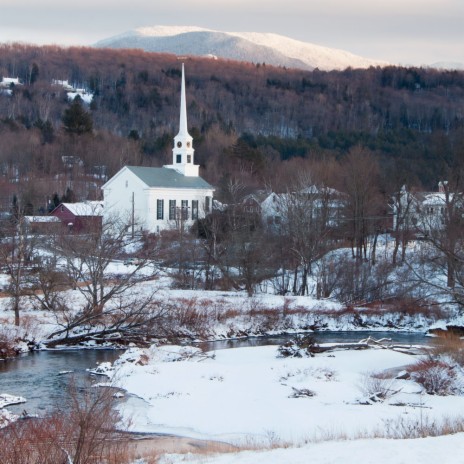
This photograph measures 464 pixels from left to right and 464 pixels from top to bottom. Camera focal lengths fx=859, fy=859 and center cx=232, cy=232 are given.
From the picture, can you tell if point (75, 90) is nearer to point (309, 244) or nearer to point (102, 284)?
point (309, 244)

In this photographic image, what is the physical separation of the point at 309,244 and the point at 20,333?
21.7 m

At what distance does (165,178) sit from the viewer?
71625 millimetres

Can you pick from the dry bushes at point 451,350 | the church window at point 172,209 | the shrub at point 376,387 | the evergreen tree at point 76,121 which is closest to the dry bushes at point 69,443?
the shrub at point 376,387

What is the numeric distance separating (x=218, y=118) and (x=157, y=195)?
67.5 m

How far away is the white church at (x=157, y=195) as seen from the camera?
6944 centimetres

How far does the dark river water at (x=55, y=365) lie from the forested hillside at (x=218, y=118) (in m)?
26.7

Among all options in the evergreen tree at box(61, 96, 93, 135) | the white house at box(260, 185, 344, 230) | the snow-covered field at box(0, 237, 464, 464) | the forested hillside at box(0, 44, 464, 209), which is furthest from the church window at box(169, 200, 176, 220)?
the snow-covered field at box(0, 237, 464, 464)

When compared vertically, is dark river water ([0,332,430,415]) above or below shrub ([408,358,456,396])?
below

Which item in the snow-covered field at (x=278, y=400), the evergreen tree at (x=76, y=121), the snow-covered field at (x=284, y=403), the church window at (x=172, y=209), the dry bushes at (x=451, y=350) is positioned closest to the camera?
the snow-covered field at (x=278, y=400)

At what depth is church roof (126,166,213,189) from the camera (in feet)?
230

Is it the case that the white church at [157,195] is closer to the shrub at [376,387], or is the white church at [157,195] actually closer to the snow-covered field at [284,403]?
the snow-covered field at [284,403]

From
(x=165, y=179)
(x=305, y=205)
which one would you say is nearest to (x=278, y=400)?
(x=305, y=205)

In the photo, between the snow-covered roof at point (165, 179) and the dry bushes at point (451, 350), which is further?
the snow-covered roof at point (165, 179)

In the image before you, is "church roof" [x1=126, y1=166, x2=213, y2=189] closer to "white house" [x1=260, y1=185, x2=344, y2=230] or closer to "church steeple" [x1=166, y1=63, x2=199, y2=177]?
"church steeple" [x1=166, y1=63, x2=199, y2=177]
